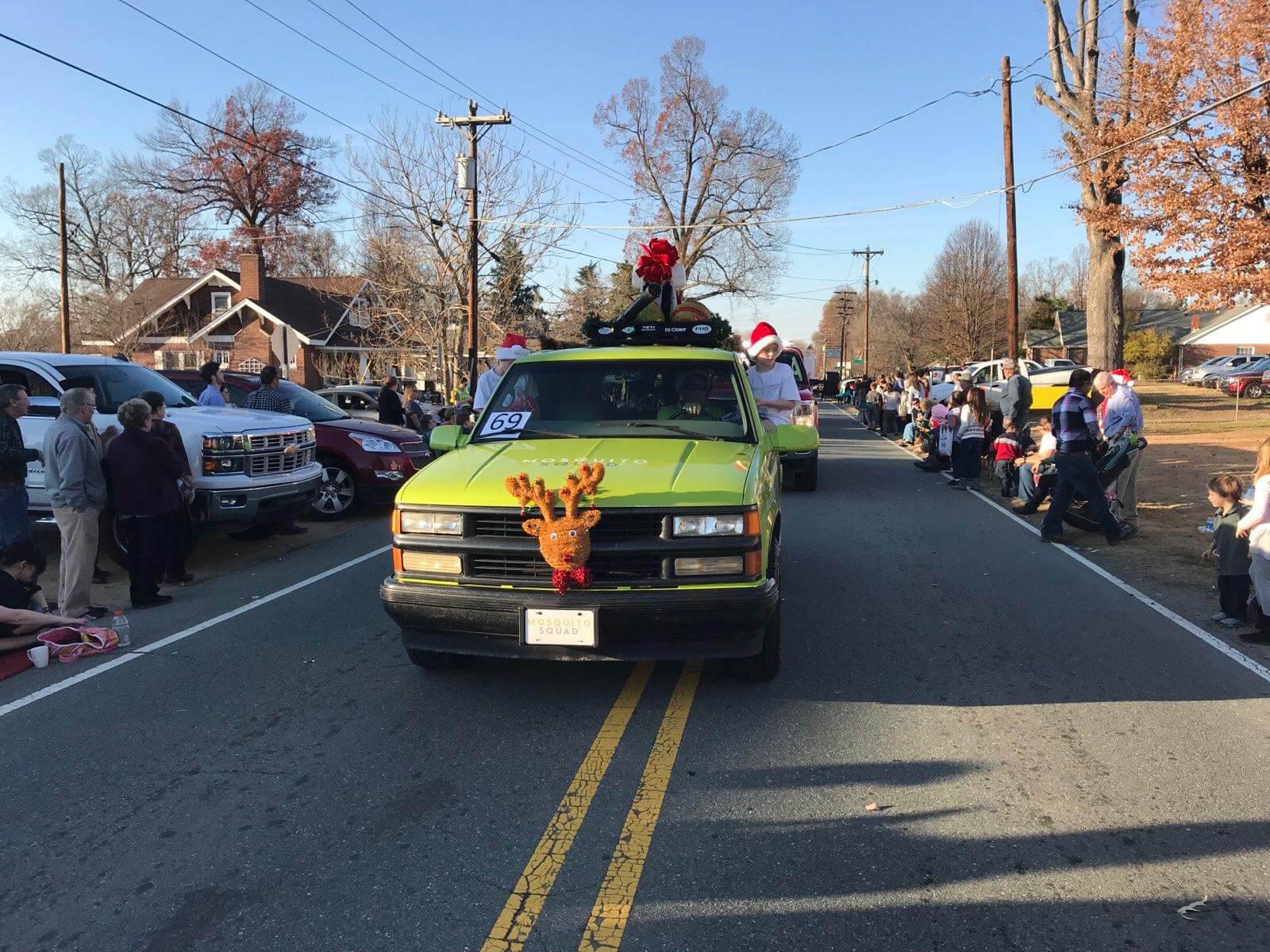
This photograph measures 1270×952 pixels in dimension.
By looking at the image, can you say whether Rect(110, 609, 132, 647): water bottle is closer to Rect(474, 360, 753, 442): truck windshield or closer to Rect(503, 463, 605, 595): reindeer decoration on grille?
Rect(474, 360, 753, 442): truck windshield

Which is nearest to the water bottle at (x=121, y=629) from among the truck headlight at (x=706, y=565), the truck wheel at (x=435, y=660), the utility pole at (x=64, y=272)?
the truck wheel at (x=435, y=660)

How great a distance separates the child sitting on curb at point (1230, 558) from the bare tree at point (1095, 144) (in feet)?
57.0

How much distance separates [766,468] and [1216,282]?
17.7 m

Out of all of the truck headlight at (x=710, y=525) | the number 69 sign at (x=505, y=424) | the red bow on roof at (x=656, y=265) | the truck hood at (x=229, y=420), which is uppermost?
the red bow on roof at (x=656, y=265)

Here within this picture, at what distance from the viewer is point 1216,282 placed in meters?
18.6

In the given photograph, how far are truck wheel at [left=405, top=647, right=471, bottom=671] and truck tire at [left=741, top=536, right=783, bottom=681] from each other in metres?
1.63

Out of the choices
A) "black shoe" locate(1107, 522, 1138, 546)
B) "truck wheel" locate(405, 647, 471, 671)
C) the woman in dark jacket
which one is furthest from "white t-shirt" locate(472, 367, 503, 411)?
"black shoe" locate(1107, 522, 1138, 546)

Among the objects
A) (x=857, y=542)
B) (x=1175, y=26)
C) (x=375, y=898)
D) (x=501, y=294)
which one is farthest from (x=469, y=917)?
(x=501, y=294)

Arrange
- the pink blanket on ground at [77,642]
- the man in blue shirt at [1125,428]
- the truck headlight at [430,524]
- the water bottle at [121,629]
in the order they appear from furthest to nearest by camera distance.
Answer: the man in blue shirt at [1125,428], the water bottle at [121,629], the pink blanket on ground at [77,642], the truck headlight at [430,524]

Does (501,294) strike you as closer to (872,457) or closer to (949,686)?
(872,457)

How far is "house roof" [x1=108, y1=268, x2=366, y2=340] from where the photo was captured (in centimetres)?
4028

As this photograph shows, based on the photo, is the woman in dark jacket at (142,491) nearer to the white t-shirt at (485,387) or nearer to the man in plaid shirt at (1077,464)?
the white t-shirt at (485,387)

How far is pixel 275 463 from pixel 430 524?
18.5ft

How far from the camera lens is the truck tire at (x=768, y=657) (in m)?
4.92
